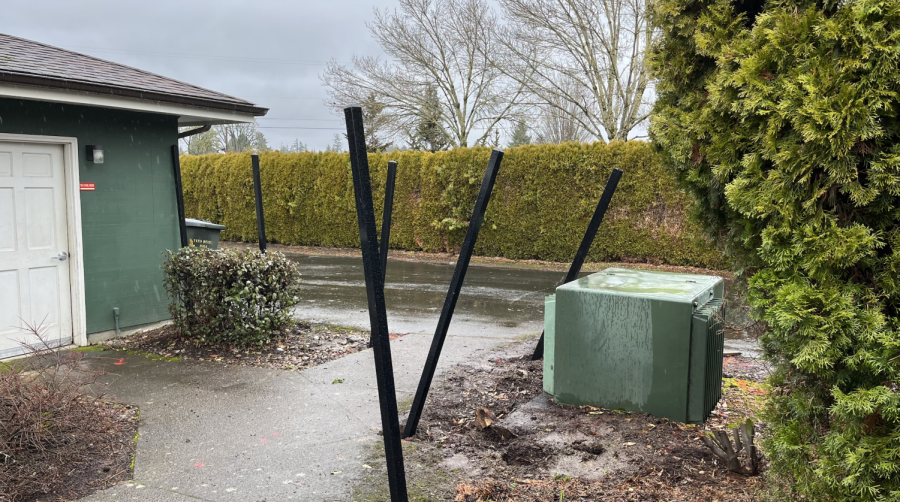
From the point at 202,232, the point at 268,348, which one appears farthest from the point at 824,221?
the point at 202,232

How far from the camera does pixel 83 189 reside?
6.62m

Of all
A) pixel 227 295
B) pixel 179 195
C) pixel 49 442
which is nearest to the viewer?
pixel 49 442

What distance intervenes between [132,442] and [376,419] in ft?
5.36

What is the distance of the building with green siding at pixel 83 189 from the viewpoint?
6039mm

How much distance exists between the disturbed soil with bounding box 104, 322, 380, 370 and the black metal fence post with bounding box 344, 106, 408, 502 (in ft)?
10.6

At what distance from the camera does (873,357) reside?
7.43ft

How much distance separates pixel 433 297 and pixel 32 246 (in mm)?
5906

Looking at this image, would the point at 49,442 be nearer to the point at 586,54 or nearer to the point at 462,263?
the point at 462,263

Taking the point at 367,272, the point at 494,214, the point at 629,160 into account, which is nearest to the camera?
the point at 367,272

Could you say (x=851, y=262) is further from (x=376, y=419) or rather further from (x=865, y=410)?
(x=376, y=419)

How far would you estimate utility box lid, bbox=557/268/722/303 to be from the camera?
4246 millimetres

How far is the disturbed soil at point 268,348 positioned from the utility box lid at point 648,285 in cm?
291

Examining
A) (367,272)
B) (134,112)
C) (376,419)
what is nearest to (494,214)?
(134,112)

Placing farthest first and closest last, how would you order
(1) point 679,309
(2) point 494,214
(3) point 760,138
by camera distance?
(2) point 494,214, (1) point 679,309, (3) point 760,138
